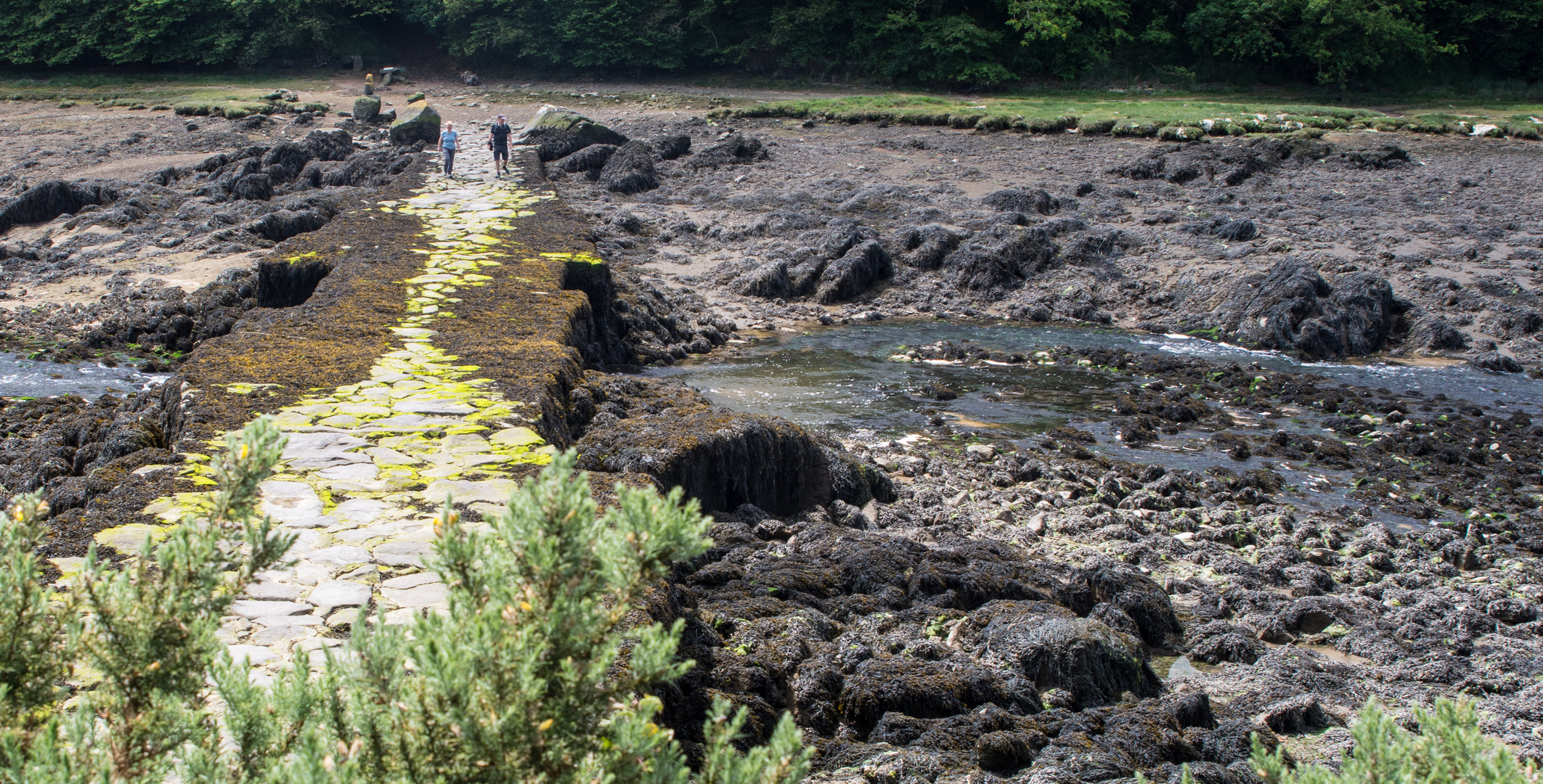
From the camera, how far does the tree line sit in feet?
94.9

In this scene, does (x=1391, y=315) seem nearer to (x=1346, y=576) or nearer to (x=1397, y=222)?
(x=1397, y=222)

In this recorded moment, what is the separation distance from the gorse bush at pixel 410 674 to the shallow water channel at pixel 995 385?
7.43 metres

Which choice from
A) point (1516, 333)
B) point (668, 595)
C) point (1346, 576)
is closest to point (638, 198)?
point (1516, 333)

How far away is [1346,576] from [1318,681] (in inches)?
74.4

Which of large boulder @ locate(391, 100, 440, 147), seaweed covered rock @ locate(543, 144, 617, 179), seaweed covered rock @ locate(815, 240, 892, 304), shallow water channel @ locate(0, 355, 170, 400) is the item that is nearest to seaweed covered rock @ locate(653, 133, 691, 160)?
seaweed covered rock @ locate(543, 144, 617, 179)

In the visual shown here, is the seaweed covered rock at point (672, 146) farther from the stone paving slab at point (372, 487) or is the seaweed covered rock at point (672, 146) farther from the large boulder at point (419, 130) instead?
the stone paving slab at point (372, 487)

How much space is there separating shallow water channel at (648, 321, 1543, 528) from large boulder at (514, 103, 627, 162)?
407 inches

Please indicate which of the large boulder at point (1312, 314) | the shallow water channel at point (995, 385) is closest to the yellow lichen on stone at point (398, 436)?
the shallow water channel at point (995, 385)

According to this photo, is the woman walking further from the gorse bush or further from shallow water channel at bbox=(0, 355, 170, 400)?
the gorse bush

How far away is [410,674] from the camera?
7.13ft

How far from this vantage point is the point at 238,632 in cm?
342

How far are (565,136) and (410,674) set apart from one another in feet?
67.7

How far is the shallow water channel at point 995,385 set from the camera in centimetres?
941

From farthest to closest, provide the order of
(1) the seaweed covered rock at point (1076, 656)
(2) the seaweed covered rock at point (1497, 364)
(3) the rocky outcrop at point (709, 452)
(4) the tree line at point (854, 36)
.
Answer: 1. (4) the tree line at point (854, 36)
2. (2) the seaweed covered rock at point (1497, 364)
3. (3) the rocky outcrop at point (709, 452)
4. (1) the seaweed covered rock at point (1076, 656)
